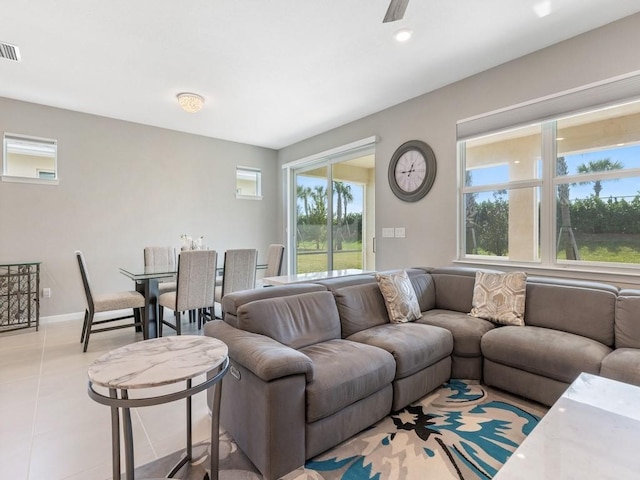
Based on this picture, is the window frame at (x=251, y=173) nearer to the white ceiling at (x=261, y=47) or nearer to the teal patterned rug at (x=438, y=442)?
the white ceiling at (x=261, y=47)

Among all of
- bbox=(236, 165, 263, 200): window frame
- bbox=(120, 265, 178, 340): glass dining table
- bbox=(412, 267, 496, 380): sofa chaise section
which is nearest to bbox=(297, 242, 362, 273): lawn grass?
bbox=(236, 165, 263, 200): window frame

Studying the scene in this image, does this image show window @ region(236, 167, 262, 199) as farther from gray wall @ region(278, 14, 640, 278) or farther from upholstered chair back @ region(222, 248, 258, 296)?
upholstered chair back @ region(222, 248, 258, 296)

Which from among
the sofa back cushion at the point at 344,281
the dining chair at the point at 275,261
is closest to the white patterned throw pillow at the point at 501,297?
the sofa back cushion at the point at 344,281

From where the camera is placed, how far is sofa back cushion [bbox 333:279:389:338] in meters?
2.46

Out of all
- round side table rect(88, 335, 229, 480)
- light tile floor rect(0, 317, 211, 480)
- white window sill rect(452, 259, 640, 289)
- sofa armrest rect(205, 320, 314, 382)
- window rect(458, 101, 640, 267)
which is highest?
window rect(458, 101, 640, 267)

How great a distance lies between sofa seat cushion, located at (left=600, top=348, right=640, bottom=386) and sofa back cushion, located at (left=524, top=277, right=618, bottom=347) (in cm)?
31

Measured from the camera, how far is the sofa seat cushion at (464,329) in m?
2.46

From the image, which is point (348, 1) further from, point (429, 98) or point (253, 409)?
point (253, 409)

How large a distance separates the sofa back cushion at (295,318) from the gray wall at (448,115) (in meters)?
1.90

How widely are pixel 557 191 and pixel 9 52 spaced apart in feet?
16.8

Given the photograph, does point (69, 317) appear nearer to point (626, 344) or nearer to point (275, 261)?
point (275, 261)

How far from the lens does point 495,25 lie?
8.26 ft

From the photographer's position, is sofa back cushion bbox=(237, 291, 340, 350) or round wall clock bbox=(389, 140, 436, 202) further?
round wall clock bbox=(389, 140, 436, 202)

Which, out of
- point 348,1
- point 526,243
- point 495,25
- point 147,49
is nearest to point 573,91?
point 495,25
